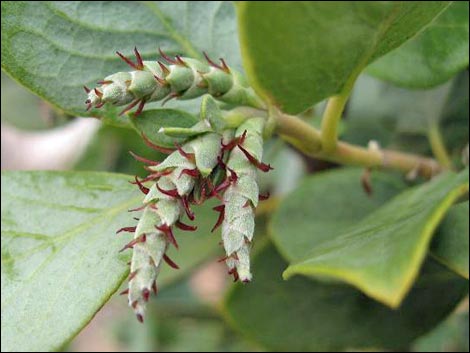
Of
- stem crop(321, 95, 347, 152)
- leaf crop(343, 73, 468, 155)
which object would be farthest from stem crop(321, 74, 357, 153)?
leaf crop(343, 73, 468, 155)

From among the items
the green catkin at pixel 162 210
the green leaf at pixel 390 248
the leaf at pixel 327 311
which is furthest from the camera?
the leaf at pixel 327 311

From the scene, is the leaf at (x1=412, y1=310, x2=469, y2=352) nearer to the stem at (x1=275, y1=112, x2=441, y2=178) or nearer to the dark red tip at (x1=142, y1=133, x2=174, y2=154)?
the stem at (x1=275, y1=112, x2=441, y2=178)

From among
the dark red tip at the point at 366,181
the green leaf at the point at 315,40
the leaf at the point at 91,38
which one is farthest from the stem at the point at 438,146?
the green leaf at the point at 315,40

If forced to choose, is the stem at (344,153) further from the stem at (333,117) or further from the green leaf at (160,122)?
the green leaf at (160,122)

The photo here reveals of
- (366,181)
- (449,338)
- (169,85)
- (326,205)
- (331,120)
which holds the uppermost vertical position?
(169,85)

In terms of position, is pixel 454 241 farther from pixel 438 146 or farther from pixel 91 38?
pixel 91 38

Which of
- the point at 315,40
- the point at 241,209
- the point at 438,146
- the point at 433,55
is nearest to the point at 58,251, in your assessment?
the point at 241,209
